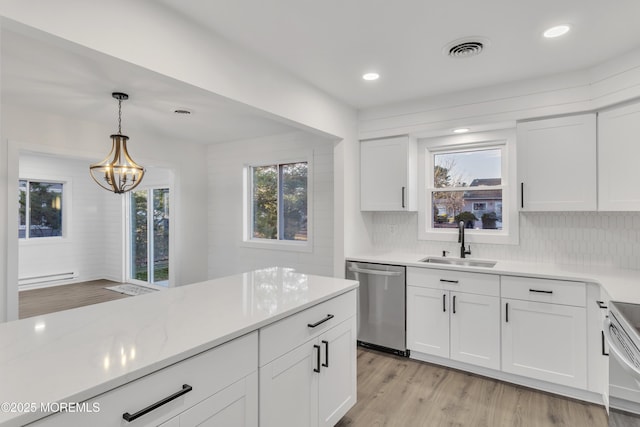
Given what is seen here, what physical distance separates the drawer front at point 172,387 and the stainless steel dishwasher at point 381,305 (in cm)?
210

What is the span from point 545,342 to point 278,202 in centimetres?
335

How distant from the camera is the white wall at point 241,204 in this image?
420cm

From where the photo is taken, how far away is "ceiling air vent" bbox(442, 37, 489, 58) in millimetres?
2256

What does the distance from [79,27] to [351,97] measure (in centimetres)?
234

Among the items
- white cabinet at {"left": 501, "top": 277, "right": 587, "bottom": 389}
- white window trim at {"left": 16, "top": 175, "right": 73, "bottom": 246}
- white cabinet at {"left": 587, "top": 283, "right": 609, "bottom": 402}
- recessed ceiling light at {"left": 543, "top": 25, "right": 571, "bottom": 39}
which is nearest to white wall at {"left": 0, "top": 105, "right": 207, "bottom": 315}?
white window trim at {"left": 16, "top": 175, "right": 73, "bottom": 246}

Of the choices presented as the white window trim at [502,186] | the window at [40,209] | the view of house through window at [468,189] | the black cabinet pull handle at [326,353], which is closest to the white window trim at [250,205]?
the white window trim at [502,186]

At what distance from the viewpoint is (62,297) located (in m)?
5.79

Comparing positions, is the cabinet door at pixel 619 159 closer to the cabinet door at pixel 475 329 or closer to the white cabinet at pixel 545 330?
the white cabinet at pixel 545 330

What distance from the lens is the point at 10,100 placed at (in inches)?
130

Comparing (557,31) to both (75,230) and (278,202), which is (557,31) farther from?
(75,230)

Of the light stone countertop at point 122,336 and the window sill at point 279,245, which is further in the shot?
the window sill at point 279,245

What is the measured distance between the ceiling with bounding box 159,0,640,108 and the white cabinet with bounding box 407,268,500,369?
5.70 feet

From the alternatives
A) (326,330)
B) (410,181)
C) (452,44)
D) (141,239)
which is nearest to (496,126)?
(410,181)

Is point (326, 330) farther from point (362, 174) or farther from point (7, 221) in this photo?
point (7, 221)
